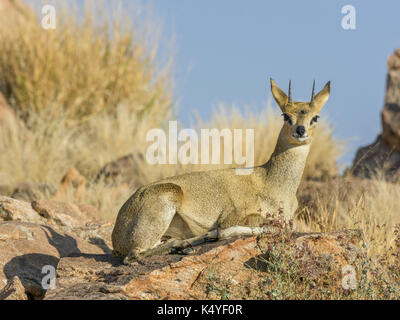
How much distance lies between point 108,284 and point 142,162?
983cm

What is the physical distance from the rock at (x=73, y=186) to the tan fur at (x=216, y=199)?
6353 mm

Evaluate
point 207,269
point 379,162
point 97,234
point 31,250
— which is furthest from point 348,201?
point 207,269

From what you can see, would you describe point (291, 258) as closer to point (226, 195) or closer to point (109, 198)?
point (226, 195)

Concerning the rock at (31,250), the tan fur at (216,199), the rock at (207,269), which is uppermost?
the tan fur at (216,199)

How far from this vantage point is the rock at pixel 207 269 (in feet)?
18.0

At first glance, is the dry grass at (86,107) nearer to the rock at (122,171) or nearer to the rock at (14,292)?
the rock at (122,171)

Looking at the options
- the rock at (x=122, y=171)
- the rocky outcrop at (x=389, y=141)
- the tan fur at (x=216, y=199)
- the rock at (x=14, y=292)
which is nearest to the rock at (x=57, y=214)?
the tan fur at (x=216, y=199)

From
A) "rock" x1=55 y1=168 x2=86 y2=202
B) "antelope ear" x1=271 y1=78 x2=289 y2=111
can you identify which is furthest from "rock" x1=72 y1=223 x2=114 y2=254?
"rock" x1=55 y1=168 x2=86 y2=202

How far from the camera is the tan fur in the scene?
642 centimetres

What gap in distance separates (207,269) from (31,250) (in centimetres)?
259

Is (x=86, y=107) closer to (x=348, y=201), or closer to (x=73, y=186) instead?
(x=73, y=186)

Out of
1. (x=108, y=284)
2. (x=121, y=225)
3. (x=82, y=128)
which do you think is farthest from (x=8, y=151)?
(x=108, y=284)

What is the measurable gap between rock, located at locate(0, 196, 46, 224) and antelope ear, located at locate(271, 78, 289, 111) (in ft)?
13.2

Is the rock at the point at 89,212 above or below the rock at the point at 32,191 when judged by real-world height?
above
